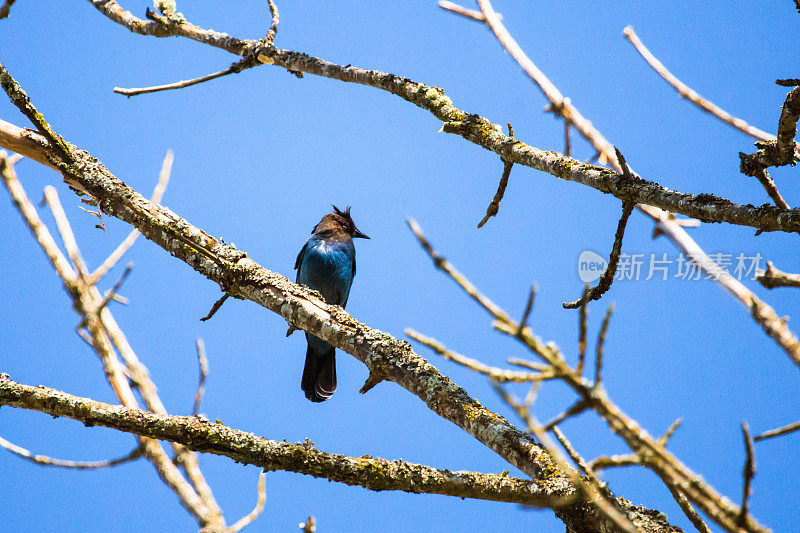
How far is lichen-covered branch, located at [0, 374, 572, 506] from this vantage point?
235 cm

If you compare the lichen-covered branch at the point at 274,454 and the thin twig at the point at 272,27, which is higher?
the thin twig at the point at 272,27

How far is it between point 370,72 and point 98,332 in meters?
2.23

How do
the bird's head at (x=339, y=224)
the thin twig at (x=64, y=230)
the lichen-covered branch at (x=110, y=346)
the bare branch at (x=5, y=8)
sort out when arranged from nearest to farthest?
the bare branch at (x=5, y=8) → the lichen-covered branch at (x=110, y=346) → the thin twig at (x=64, y=230) → the bird's head at (x=339, y=224)

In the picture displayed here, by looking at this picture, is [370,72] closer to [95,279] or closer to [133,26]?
[133,26]

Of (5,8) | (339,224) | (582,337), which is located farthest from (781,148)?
(339,224)

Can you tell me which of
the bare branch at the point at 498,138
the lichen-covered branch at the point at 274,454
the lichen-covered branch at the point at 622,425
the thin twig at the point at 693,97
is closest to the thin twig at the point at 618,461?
the lichen-covered branch at the point at 622,425

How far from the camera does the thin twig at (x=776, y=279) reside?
5.68 ft

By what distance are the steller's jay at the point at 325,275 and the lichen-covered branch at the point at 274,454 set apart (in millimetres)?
2895

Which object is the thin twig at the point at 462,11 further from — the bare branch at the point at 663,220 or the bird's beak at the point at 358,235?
the bird's beak at the point at 358,235

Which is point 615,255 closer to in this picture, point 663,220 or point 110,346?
point 663,220

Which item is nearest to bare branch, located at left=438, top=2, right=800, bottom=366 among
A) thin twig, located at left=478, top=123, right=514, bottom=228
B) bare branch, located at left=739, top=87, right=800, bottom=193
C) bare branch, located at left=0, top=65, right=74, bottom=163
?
bare branch, located at left=739, top=87, right=800, bottom=193

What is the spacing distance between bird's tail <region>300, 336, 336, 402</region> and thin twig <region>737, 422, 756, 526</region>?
4276 mm

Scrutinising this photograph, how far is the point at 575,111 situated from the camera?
4.59 m

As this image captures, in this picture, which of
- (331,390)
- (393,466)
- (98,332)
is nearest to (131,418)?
(393,466)
